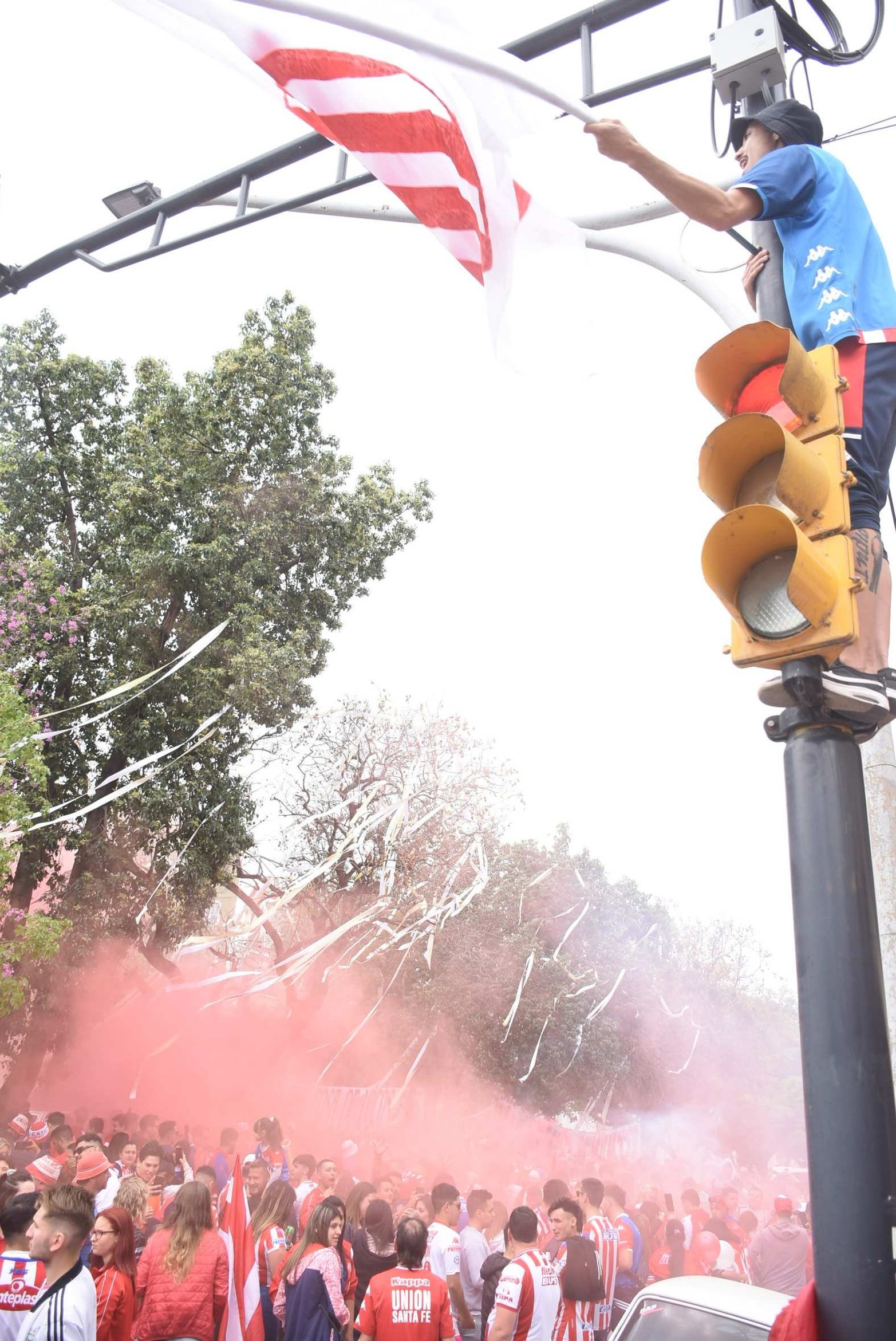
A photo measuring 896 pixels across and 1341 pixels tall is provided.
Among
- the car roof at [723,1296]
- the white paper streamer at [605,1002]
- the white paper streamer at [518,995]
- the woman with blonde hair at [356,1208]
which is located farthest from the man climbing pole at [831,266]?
the white paper streamer at [605,1002]

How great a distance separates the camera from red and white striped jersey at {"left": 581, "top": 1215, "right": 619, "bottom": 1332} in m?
6.71

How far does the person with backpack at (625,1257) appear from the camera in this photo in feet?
23.6

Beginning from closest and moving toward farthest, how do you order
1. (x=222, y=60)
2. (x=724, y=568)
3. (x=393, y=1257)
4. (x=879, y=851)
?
1. (x=724, y=568)
2. (x=222, y=60)
3. (x=879, y=851)
4. (x=393, y=1257)

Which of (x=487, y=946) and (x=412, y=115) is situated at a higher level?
(x=412, y=115)

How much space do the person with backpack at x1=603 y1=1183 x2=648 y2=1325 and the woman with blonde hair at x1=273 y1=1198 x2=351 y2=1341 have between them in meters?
2.31

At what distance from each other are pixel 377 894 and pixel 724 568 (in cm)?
2165

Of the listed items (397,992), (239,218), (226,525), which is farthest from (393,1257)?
(397,992)

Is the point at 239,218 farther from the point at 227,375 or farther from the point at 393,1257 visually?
the point at 227,375

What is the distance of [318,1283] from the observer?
536 centimetres

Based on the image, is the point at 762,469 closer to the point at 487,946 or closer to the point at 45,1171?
the point at 45,1171

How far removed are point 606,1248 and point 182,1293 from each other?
3.19 meters

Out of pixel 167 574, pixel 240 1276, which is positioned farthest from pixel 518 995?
pixel 240 1276

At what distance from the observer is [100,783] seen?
1788cm

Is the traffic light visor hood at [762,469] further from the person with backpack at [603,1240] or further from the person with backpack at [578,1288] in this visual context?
the person with backpack at [603,1240]
